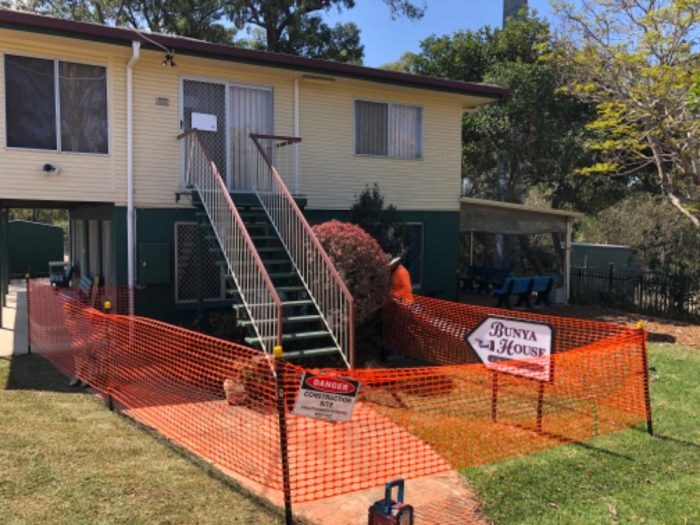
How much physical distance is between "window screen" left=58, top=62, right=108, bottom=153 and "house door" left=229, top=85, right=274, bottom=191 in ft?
6.87

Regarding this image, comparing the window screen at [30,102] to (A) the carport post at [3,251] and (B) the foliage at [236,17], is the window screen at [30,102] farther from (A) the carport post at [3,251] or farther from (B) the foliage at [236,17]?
(B) the foliage at [236,17]

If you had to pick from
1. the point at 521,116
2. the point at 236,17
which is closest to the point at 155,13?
the point at 236,17

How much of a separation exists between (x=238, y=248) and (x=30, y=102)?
4.03m

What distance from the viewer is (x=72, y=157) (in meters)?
9.16

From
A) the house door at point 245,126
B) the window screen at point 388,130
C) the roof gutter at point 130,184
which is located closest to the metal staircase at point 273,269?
the house door at point 245,126

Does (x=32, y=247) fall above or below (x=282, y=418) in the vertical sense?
above

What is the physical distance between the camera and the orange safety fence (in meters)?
5.02

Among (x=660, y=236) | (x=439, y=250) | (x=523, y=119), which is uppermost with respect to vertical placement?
(x=523, y=119)

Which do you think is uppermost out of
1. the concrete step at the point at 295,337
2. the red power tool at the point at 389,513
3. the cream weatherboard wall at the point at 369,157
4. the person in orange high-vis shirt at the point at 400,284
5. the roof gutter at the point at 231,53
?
the roof gutter at the point at 231,53

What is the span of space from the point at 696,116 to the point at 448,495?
35.3ft

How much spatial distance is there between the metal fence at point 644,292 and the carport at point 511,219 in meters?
0.89

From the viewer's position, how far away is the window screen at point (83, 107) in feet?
30.0

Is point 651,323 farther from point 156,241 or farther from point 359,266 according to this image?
point 156,241

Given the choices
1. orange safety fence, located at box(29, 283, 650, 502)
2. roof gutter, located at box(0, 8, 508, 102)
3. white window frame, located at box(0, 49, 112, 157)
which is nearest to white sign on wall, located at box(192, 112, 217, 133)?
roof gutter, located at box(0, 8, 508, 102)
